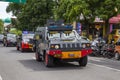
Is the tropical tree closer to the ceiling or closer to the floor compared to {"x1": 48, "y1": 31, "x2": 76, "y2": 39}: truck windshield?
closer to the ceiling

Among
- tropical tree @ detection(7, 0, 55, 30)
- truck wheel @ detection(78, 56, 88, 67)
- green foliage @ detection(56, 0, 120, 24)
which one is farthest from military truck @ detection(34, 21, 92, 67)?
tropical tree @ detection(7, 0, 55, 30)

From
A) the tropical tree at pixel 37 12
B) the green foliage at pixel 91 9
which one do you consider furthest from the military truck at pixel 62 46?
the tropical tree at pixel 37 12

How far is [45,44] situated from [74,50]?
1742 millimetres

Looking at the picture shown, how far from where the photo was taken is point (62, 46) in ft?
55.8

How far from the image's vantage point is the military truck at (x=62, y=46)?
55.6ft

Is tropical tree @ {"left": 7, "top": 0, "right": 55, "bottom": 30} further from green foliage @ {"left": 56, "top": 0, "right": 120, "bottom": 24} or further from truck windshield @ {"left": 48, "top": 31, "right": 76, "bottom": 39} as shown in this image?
truck windshield @ {"left": 48, "top": 31, "right": 76, "bottom": 39}

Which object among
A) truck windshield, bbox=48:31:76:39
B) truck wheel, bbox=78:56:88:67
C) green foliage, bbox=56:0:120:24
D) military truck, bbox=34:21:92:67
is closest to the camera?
military truck, bbox=34:21:92:67

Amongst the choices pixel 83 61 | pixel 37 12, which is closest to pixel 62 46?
pixel 83 61

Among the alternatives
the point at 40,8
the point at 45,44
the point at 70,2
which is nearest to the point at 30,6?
the point at 40,8

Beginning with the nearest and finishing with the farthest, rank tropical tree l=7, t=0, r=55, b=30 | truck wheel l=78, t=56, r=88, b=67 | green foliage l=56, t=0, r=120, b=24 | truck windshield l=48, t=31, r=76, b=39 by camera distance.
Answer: truck wheel l=78, t=56, r=88, b=67, truck windshield l=48, t=31, r=76, b=39, green foliage l=56, t=0, r=120, b=24, tropical tree l=7, t=0, r=55, b=30

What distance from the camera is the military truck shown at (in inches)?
667

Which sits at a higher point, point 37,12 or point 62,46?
point 37,12

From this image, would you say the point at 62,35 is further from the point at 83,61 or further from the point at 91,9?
the point at 91,9

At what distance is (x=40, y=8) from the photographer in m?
53.6
